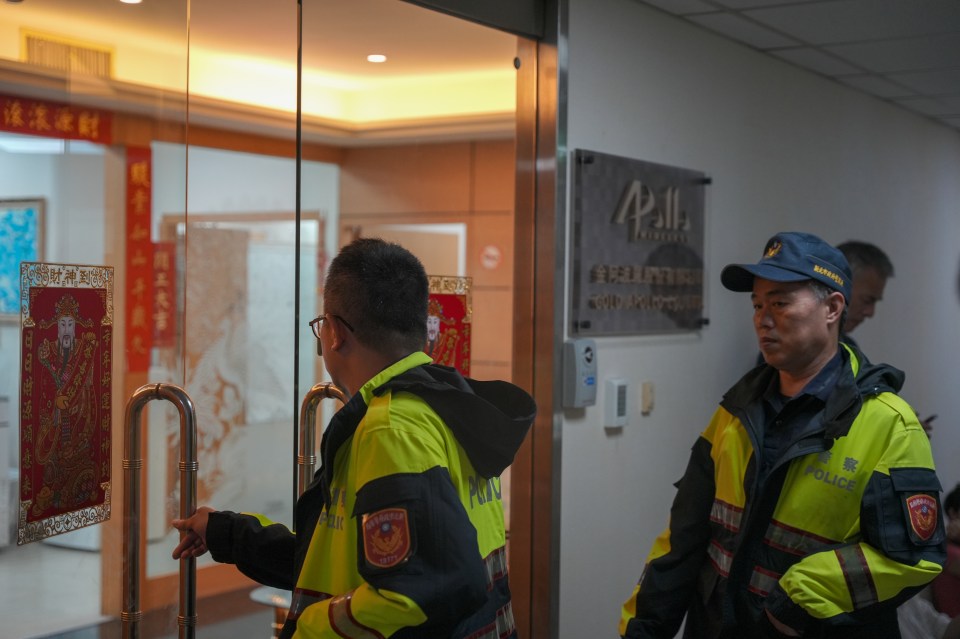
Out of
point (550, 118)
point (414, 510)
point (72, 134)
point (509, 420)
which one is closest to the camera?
point (414, 510)

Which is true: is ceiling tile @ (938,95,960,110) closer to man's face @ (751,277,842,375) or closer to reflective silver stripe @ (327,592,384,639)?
man's face @ (751,277,842,375)

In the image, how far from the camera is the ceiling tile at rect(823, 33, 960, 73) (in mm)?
4387

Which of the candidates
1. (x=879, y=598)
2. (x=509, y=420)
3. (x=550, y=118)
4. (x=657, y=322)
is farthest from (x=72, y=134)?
(x=657, y=322)

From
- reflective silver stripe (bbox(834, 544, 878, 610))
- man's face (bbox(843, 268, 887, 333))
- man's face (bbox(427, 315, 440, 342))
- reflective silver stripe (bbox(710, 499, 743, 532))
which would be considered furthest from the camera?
man's face (bbox(843, 268, 887, 333))

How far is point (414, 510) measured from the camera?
163cm

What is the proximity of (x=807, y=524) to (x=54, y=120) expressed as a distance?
5.84ft

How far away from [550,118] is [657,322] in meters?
0.93

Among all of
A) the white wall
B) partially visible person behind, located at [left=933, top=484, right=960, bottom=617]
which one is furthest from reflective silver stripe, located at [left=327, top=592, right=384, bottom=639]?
partially visible person behind, located at [left=933, top=484, right=960, bottom=617]

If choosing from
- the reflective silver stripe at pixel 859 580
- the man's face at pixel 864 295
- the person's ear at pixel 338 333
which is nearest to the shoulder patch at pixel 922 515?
the reflective silver stripe at pixel 859 580

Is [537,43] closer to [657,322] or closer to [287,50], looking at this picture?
[287,50]

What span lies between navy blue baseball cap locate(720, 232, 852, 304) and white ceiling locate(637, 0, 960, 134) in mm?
1588

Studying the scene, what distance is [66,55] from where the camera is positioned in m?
2.29

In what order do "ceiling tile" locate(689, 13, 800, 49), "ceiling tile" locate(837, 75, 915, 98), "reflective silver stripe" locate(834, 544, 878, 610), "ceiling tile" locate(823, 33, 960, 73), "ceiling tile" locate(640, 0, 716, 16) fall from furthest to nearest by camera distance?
1. "ceiling tile" locate(837, 75, 915, 98)
2. "ceiling tile" locate(823, 33, 960, 73)
3. "ceiling tile" locate(689, 13, 800, 49)
4. "ceiling tile" locate(640, 0, 716, 16)
5. "reflective silver stripe" locate(834, 544, 878, 610)

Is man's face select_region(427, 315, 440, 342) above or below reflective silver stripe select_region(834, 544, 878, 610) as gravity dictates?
above
